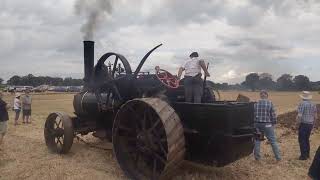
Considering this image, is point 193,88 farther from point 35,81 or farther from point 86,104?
point 35,81

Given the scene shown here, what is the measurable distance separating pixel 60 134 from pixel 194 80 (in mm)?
3653

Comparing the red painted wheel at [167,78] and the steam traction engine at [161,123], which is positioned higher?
the red painted wheel at [167,78]

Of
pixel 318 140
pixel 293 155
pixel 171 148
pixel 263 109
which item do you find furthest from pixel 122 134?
pixel 318 140

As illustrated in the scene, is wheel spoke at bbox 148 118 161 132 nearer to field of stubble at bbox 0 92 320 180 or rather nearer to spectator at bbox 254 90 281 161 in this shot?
field of stubble at bbox 0 92 320 180

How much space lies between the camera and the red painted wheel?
7.46m

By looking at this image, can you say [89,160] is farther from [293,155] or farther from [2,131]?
[293,155]

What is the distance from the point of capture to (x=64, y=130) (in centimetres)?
896

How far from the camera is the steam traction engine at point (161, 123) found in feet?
19.7

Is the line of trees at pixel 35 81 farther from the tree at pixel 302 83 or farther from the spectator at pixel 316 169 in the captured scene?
the spectator at pixel 316 169

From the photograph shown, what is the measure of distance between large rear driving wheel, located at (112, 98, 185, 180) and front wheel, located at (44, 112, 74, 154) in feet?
7.50

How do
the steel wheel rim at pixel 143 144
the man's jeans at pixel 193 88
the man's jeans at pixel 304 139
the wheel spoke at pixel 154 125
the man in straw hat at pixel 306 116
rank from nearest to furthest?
1. the wheel spoke at pixel 154 125
2. the steel wheel rim at pixel 143 144
3. the man's jeans at pixel 193 88
4. the man's jeans at pixel 304 139
5. the man in straw hat at pixel 306 116

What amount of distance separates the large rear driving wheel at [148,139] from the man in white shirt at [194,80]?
1006mm

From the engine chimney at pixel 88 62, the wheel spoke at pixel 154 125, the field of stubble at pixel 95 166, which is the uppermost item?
the engine chimney at pixel 88 62

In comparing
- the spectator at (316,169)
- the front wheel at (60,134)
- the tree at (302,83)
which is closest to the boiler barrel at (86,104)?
the front wheel at (60,134)
